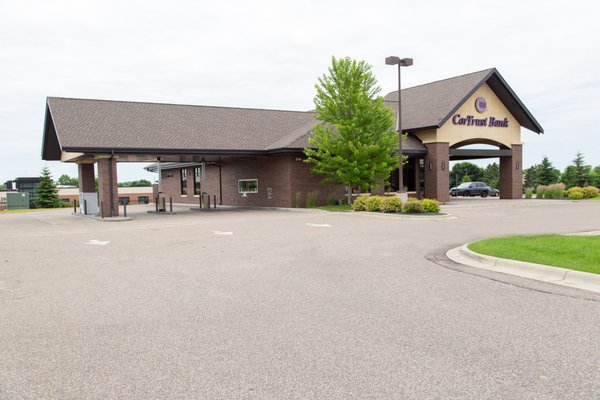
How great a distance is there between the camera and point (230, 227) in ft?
62.4

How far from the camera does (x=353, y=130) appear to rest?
27688 millimetres

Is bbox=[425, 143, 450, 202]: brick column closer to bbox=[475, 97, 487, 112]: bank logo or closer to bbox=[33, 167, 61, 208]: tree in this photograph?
bbox=[475, 97, 487, 112]: bank logo

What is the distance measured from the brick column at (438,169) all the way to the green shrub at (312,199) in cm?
841

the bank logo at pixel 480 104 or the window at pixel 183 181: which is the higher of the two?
the bank logo at pixel 480 104

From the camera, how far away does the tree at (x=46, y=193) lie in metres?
54.8

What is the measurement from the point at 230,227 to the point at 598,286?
13412mm

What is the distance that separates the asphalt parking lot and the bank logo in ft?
88.2

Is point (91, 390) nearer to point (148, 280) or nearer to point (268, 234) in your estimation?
point (148, 280)

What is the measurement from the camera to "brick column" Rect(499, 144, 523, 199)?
3759cm

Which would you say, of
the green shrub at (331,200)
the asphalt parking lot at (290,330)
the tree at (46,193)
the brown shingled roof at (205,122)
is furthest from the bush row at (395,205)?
the tree at (46,193)

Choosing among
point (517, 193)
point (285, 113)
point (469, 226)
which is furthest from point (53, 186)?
point (469, 226)

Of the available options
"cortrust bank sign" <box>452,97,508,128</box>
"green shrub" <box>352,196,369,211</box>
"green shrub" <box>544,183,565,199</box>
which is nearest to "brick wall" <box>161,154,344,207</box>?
"green shrub" <box>352,196,369,211</box>

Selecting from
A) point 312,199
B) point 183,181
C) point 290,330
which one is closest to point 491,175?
point 183,181

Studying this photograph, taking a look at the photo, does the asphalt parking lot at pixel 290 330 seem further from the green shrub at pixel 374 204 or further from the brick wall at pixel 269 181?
the brick wall at pixel 269 181
